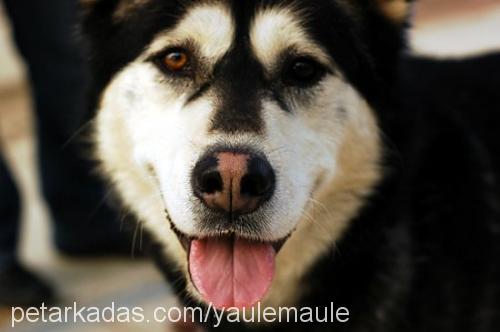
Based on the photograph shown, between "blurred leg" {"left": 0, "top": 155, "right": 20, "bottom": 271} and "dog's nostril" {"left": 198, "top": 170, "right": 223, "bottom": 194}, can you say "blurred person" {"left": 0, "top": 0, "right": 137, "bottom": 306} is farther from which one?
"dog's nostril" {"left": 198, "top": 170, "right": 223, "bottom": 194}

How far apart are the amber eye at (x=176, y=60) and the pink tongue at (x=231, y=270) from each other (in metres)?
0.46

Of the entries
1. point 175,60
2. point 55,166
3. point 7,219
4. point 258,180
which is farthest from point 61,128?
point 258,180

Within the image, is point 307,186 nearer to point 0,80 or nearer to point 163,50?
point 163,50

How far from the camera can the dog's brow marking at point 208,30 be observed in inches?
74.2

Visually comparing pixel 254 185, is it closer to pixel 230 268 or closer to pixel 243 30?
pixel 230 268

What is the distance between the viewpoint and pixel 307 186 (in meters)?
1.82

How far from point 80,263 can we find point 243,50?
6.04ft

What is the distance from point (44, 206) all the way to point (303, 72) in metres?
2.04

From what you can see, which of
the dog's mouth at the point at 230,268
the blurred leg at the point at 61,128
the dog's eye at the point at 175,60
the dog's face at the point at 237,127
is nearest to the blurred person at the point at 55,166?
the blurred leg at the point at 61,128

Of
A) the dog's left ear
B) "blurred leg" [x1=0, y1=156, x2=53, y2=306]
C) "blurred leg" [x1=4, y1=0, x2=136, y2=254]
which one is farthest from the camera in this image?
"blurred leg" [x1=0, y1=156, x2=53, y2=306]

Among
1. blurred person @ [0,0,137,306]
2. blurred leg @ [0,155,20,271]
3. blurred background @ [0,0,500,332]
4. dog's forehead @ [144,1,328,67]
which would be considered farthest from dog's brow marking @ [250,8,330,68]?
blurred leg @ [0,155,20,271]

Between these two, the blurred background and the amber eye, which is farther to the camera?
the blurred background

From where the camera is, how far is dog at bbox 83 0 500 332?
177cm

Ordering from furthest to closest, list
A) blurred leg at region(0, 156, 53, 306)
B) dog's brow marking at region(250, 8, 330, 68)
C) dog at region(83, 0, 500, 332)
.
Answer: blurred leg at region(0, 156, 53, 306)
dog's brow marking at region(250, 8, 330, 68)
dog at region(83, 0, 500, 332)
